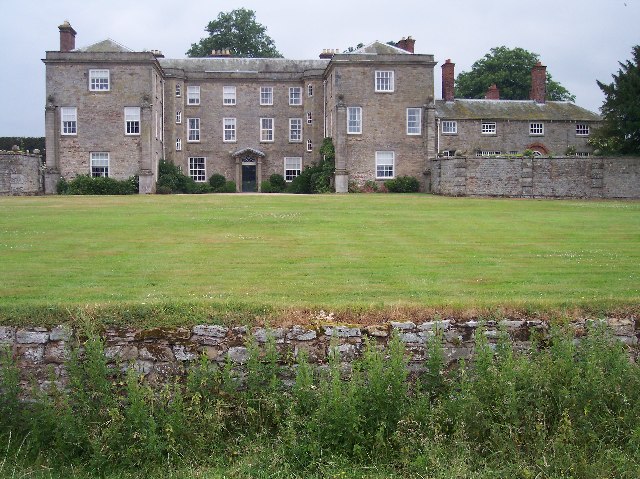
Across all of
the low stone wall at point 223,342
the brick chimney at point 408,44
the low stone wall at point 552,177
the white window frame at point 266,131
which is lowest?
the low stone wall at point 223,342

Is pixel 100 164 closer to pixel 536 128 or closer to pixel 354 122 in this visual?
pixel 354 122

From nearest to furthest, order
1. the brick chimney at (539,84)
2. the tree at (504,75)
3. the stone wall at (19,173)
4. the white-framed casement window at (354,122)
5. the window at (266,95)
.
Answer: the stone wall at (19,173) < the white-framed casement window at (354,122) < the window at (266,95) < the brick chimney at (539,84) < the tree at (504,75)

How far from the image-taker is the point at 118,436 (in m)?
9.50

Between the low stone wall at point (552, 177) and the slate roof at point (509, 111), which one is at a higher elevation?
the slate roof at point (509, 111)

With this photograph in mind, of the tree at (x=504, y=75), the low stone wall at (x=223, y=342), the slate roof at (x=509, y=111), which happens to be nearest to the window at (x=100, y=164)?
the slate roof at (x=509, y=111)

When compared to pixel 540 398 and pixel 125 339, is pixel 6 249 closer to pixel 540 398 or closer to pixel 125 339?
pixel 125 339

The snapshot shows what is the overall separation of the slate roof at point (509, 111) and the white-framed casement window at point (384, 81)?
640cm

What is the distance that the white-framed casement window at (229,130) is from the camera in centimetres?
5052

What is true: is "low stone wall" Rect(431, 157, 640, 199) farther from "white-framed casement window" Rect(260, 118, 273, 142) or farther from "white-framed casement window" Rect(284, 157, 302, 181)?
"white-framed casement window" Rect(260, 118, 273, 142)

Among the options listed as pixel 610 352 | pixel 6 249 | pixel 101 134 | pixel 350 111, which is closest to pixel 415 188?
pixel 350 111

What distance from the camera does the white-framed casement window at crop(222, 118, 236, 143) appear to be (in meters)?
50.5

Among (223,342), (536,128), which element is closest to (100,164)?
(536,128)

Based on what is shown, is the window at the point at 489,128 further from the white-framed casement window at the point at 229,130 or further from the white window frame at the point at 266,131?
the white-framed casement window at the point at 229,130

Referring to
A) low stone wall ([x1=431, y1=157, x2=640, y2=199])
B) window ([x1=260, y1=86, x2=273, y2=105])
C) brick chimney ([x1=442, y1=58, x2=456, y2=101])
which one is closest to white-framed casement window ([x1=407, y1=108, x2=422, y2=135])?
low stone wall ([x1=431, y1=157, x2=640, y2=199])
